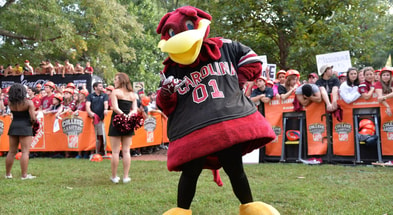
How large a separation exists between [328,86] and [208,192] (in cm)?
425

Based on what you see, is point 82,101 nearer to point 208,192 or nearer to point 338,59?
point 208,192

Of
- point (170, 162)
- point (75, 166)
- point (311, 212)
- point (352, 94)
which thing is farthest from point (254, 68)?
point (75, 166)

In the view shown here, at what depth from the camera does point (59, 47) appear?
17.4 metres

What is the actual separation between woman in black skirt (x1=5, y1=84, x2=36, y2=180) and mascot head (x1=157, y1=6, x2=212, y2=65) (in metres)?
4.47

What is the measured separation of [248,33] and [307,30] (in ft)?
7.01

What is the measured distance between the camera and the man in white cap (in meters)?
7.76

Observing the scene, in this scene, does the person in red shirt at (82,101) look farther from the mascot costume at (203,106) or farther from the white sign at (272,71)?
the mascot costume at (203,106)

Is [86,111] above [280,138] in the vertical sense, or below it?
above

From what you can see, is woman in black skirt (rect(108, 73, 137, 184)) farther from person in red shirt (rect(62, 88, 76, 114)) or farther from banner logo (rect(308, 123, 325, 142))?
person in red shirt (rect(62, 88, 76, 114))

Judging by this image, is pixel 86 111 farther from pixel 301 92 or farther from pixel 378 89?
pixel 378 89

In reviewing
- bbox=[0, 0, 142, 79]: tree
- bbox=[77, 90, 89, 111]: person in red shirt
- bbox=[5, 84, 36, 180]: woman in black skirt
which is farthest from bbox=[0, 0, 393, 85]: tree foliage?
bbox=[5, 84, 36, 180]: woman in black skirt

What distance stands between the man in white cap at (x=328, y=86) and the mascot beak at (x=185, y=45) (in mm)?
5499

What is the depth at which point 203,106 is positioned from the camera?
9.70ft

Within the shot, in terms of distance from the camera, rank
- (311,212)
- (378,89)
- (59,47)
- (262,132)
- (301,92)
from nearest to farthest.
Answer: (262,132)
(311,212)
(378,89)
(301,92)
(59,47)
